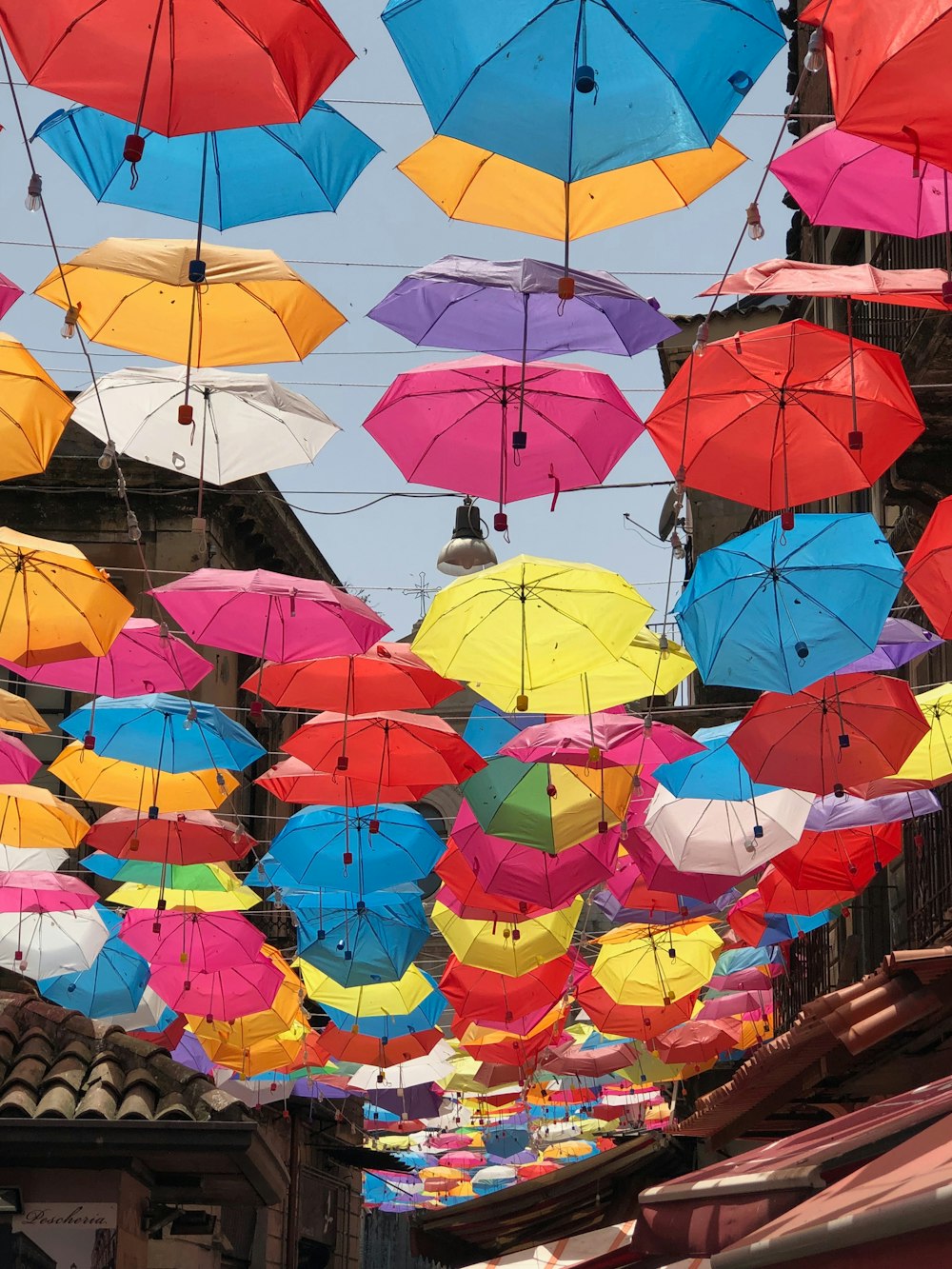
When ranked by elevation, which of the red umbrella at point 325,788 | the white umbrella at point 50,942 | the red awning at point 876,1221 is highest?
the red umbrella at point 325,788

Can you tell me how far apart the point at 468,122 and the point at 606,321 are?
1.98m

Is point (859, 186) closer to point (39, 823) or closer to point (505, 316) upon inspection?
point (505, 316)

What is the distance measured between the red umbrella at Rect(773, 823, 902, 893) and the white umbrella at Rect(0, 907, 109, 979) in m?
6.52

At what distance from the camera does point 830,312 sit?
701 inches

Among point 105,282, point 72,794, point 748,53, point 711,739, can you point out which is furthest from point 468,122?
point 72,794

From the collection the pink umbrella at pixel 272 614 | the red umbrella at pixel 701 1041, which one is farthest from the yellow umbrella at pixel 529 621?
the red umbrella at pixel 701 1041

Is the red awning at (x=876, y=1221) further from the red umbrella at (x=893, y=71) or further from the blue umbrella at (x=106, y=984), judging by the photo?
the blue umbrella at (x=106, y=984)

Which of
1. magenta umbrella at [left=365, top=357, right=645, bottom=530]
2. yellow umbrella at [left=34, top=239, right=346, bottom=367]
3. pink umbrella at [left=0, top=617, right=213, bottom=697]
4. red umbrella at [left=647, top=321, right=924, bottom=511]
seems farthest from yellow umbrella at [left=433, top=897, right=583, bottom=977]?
yellow umbrella at [left=34, top=239, right=346, bottom=367]

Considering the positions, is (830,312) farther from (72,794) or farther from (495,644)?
(72,794)

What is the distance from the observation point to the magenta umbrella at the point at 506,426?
27.9ft

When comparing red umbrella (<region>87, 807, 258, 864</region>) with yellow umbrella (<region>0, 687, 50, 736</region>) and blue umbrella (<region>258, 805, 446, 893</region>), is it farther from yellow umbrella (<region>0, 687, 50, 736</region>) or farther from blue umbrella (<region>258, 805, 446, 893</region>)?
yellow umbrella (<region>0, 687, 50, 736</region>)

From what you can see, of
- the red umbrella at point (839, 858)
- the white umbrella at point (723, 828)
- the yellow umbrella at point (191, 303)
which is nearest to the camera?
the yellow umbrella at point (191, 303)

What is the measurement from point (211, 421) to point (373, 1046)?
37.2 feet

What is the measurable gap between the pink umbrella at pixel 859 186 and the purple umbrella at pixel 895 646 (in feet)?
13.1
